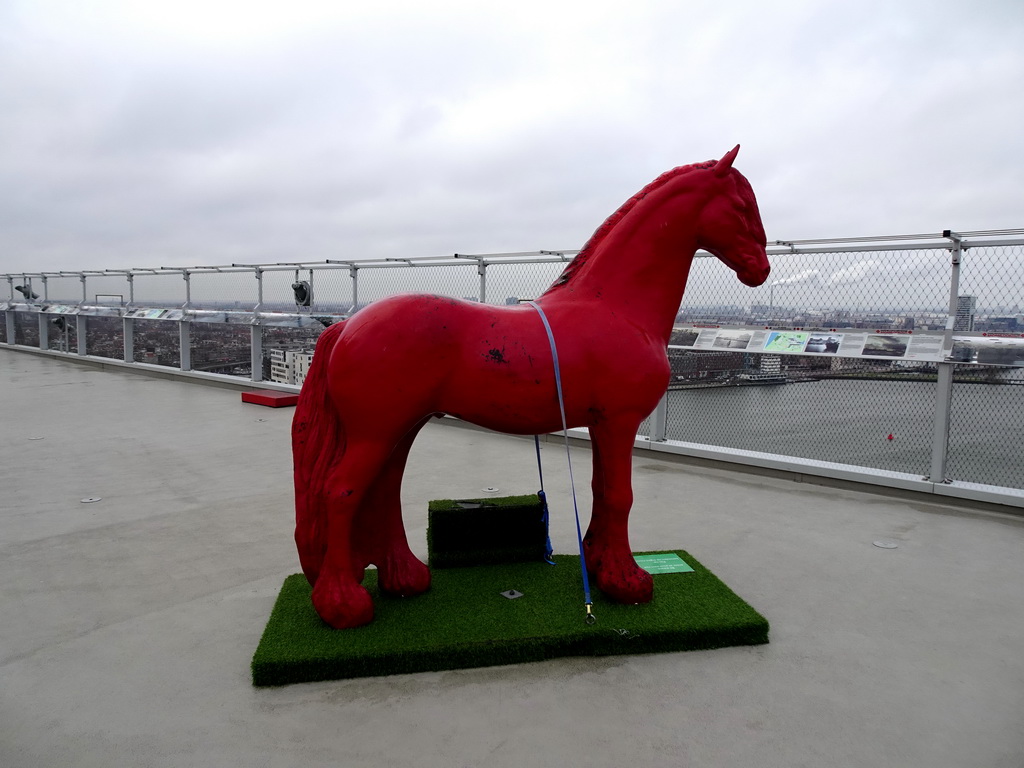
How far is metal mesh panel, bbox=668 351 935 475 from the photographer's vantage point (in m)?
4.82

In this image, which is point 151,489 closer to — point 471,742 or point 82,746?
point 82,746

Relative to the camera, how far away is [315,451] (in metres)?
2.44

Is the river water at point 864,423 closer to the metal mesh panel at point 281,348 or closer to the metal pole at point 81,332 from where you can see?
the metal mesh panel at point 281,348

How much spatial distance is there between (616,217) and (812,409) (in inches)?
133

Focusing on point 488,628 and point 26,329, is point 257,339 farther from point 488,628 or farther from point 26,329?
point 26,329

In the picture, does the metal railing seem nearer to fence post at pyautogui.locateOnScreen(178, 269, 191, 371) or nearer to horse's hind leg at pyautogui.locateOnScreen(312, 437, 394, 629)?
horse's hind leg at pyautogui.locateOnScreen(312, 437, 394, 629)

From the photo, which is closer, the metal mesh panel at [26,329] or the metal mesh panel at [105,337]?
the metal mesh panel at [105,337]

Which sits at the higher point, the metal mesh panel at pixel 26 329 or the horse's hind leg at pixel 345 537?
the metal mesh panel at pixel 26 329

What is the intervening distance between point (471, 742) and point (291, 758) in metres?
0.52

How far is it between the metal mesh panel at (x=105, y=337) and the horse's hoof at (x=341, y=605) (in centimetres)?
1251

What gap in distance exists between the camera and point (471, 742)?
6.27ft

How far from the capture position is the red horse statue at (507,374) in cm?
236

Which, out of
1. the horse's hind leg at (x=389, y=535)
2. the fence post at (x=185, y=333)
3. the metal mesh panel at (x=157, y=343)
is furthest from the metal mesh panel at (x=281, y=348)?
the horse's hind leg at (x=389, y=535)

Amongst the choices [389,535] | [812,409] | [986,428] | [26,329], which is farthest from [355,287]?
[26,329]
